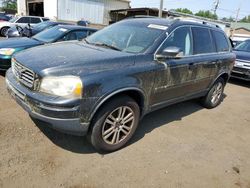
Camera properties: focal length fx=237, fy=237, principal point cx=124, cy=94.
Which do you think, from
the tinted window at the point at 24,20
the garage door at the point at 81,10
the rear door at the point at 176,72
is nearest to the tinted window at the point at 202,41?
the rear door at the point at 176,72

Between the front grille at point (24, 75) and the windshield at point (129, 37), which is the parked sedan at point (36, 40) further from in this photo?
the front grille at point (24, 75)

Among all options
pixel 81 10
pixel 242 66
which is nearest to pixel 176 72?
pixel 242 66

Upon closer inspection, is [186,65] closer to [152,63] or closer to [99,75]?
[152,63]

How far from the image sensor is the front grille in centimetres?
292

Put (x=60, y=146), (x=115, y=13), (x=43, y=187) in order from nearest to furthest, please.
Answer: (x=43, y=187) < (x=60, y=146) < (x=115, y=13)

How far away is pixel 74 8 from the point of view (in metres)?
25.4

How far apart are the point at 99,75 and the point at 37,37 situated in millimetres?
5105

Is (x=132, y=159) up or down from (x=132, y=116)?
down

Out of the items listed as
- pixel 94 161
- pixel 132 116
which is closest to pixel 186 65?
pixel 132 116

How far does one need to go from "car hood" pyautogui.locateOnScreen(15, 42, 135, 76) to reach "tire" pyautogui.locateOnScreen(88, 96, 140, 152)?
50 centimetres

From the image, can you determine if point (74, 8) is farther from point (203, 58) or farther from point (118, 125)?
point (118, 125)

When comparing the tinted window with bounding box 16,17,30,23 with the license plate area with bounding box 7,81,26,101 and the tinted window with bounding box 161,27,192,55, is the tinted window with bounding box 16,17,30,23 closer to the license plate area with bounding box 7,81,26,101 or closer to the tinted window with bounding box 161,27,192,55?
the license plate area with bounding box 7,81,26,101

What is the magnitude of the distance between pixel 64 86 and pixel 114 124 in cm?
97

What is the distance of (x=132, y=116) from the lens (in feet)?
11.5
